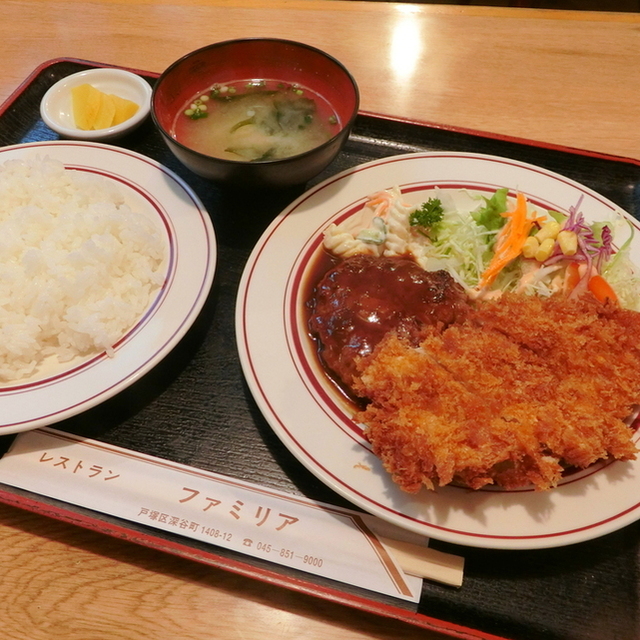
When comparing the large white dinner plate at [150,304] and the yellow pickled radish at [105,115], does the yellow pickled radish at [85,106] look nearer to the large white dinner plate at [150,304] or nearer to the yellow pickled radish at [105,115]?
the yellow pickled radish at [105,115]

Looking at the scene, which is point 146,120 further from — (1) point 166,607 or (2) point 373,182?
(1) point 166,607

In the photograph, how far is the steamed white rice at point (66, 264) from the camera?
6.56 feet

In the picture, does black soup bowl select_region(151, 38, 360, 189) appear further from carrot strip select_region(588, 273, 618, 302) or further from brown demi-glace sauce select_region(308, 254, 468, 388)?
carrot strip select_region(588, 273, 618, 302)

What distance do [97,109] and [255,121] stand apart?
39.1 inches

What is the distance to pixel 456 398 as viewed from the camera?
1.63 m

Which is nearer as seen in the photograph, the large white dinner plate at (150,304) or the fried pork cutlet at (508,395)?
the fried pork cutlet at (508,395)

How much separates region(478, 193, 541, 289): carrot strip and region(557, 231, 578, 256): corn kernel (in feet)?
0.55

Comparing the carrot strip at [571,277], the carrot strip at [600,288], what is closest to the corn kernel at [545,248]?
the carrot strip at [571,277]

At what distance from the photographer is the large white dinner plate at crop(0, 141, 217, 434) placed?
5.98 ft

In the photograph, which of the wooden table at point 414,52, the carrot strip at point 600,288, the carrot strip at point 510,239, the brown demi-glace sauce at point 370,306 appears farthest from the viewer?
the wooden table at point 414,52

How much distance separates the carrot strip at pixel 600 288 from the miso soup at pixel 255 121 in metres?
1.45

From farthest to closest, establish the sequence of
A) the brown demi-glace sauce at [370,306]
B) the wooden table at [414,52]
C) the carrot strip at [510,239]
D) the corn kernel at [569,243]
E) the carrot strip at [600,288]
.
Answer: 1. the wooden table at [414,52]
2. the carrot strip at [510,239]
3. the corn kernel at [569,243]
4. the carrot strip at [600,288]
5. the brown demi-glace sauce at [370,306]

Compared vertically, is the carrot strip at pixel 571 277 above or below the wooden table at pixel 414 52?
below

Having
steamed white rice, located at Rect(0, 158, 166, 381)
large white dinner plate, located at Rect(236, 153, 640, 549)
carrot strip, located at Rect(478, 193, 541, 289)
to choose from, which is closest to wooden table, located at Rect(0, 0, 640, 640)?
steamed white rice, located at Rect(0, 158, 166, 381)
